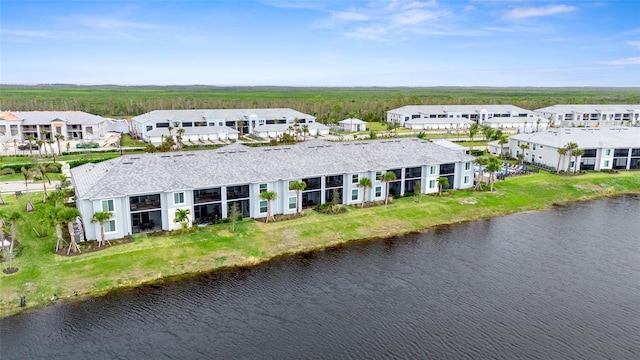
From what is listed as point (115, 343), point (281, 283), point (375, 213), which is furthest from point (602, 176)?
point (115, 343)

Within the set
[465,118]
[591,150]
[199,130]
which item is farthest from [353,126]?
[591,150]

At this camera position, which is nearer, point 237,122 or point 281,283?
point 281,283

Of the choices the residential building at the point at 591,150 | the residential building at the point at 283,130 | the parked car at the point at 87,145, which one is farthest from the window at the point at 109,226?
the residential building at the point at 283,130

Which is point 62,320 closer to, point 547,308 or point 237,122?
point 547,308

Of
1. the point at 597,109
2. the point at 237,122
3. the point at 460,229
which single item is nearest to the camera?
the point at 460,229

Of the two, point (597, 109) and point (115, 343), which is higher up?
point (597, 109)

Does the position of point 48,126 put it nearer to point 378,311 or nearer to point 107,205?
point 107,205

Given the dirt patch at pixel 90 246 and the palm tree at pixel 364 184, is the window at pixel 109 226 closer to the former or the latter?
the dirt patch at pixel 90 246
